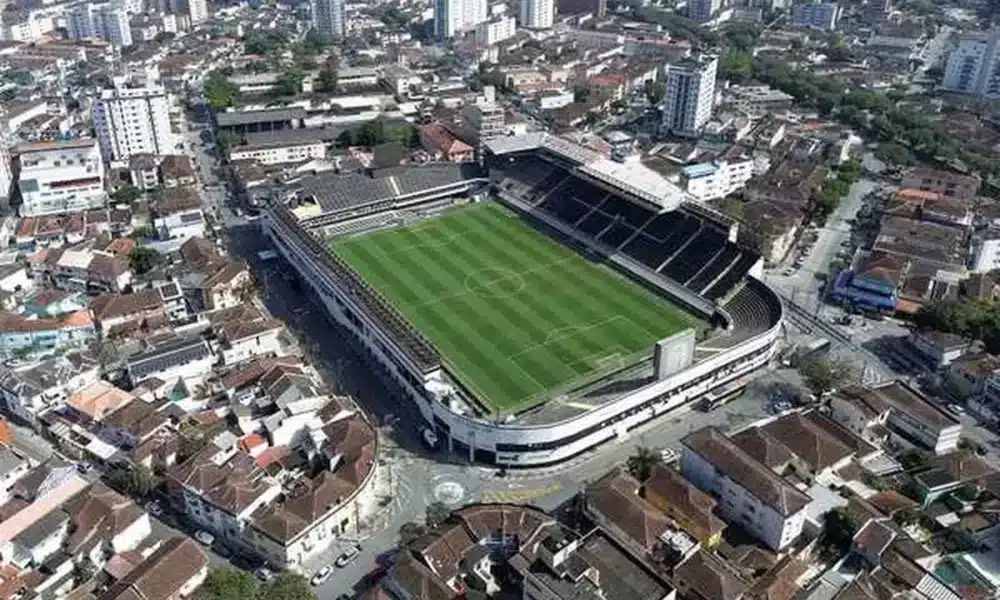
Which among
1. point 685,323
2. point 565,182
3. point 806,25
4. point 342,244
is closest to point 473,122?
point 565,182

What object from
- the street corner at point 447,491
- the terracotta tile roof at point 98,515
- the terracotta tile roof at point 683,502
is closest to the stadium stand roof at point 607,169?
the terracotta tile roof at point 683,502

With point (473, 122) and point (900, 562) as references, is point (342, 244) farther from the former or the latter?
point (900, 562)

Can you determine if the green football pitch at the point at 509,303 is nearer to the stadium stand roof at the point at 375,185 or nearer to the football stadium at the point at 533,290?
the football stadium at the point at 533,290

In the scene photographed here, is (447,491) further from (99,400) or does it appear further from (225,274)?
(225,274)

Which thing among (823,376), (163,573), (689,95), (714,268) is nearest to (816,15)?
(689,95)

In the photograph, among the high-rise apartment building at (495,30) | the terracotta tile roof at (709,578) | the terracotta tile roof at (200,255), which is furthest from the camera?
the high-rise apartment building at (495,30)

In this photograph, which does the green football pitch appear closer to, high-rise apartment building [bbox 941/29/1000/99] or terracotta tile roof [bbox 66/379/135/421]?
terracotta tile roof [bbox 66/379/135/421]
